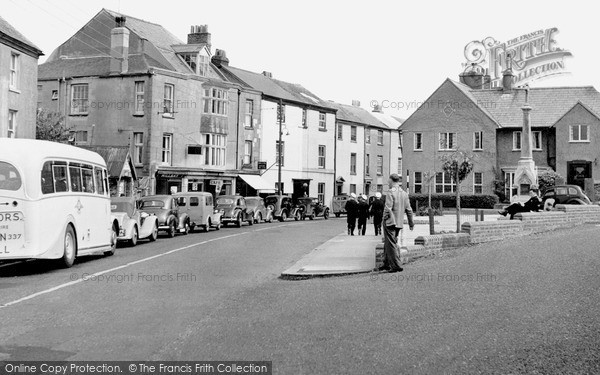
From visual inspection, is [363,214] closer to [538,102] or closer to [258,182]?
[258,182]

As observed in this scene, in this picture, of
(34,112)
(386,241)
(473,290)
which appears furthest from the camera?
(34,112)

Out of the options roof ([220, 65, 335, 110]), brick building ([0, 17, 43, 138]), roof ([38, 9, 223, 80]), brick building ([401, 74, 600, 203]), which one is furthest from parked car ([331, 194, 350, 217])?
brick building ([0, 17, 43, 138])

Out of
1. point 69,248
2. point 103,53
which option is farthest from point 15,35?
point 69,248

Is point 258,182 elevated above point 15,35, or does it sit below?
below

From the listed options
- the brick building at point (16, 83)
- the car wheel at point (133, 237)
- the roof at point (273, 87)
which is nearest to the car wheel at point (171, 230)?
the car wheel at point (133, 237)

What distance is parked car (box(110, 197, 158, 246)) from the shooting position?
74.2 feet

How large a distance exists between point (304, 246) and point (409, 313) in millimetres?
13322

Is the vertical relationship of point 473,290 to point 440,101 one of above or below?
below

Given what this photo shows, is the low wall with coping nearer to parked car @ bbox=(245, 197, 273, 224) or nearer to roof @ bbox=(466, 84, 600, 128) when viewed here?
parked car @ bbox=(245, 197, 273, 224)

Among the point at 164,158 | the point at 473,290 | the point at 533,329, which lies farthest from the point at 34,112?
the point at 533,329

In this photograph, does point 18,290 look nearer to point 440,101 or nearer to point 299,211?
point 299,211

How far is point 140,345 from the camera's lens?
24.7 feet

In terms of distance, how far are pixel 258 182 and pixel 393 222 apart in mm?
39545

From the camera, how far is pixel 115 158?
38.2 m
